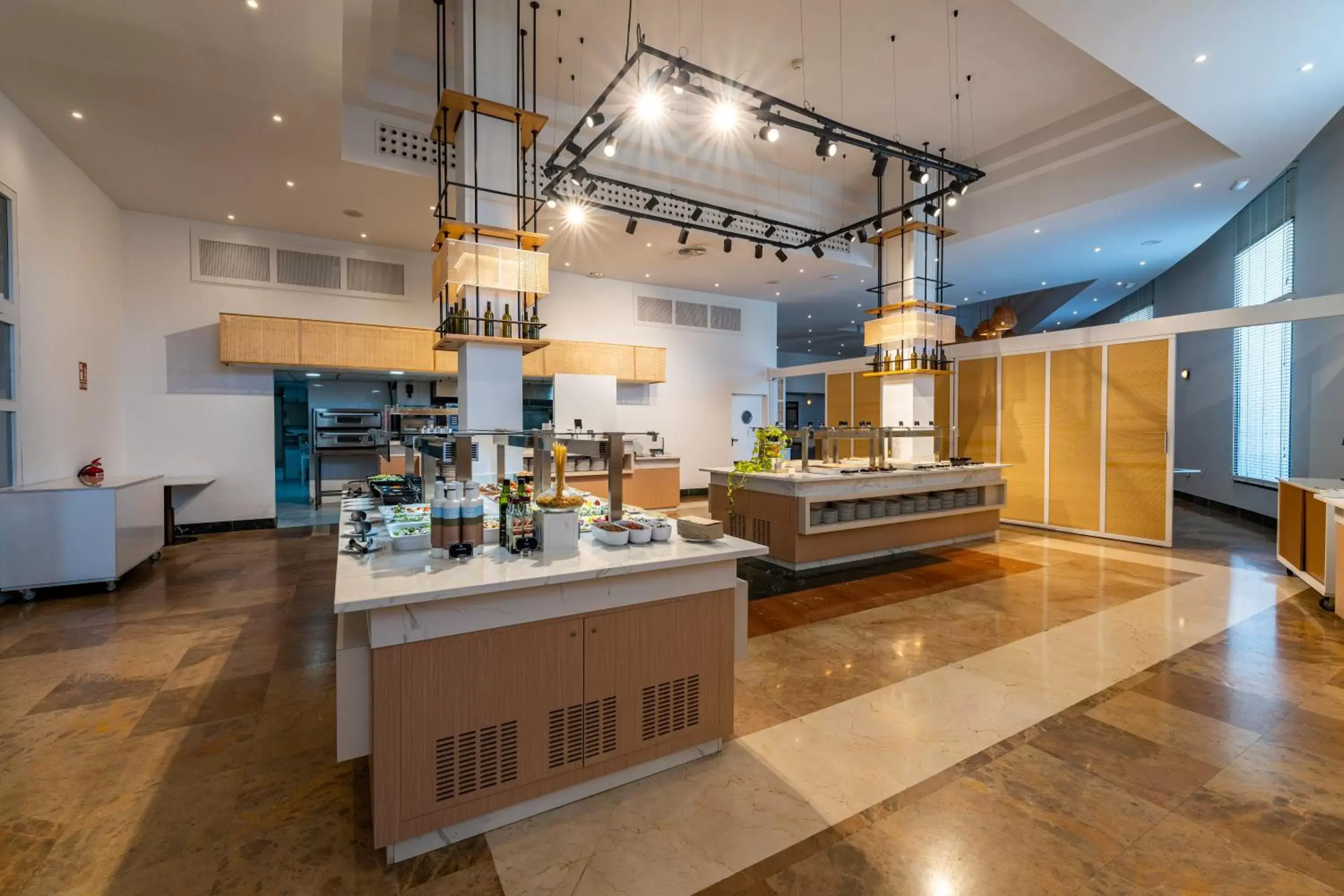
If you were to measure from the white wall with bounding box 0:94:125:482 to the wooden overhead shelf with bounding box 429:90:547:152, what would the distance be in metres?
3.49

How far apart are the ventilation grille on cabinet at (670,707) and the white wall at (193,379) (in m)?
7.70

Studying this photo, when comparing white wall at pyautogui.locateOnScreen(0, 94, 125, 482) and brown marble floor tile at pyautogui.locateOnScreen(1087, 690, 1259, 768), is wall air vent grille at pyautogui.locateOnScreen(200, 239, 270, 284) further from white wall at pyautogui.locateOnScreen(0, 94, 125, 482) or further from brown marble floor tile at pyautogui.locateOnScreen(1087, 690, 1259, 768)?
brown marble floor tile at pyautogui.locateOnScreen(1087, 690, 1259, 768)

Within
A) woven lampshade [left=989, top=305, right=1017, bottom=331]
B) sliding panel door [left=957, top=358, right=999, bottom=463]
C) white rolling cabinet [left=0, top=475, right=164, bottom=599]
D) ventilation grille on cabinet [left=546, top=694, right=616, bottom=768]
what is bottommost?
ventilation grille on cabinet [left=546, top=694, right=616, bottom=768]

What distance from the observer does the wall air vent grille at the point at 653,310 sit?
10953 millimetres

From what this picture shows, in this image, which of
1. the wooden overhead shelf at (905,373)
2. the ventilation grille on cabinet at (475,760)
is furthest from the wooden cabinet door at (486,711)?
the wooden overhead shelf at (905,373)

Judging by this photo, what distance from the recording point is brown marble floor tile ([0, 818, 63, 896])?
1830 millimetres

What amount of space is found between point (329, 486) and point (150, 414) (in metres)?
2.47

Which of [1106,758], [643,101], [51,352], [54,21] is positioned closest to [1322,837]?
[1106,758]

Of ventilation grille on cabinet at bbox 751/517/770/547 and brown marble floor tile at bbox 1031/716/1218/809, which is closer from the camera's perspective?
brown marble floor tile at bbox 1031/716/1218/809

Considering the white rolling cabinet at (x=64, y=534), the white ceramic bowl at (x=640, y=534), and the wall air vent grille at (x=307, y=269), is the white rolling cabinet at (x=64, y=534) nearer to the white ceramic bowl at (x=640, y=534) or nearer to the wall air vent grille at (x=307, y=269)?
the wall air vent grille at (x=307, y=269)

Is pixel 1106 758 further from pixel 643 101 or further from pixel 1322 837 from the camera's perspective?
pixel 643 101

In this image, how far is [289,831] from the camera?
6.75 feet

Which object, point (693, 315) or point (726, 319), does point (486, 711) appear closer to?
point (693, 315)

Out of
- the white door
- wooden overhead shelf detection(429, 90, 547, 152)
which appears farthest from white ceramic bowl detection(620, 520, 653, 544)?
the white door
